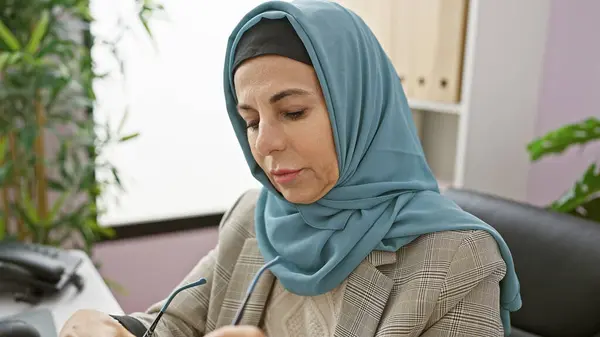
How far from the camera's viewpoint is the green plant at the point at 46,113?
1.61 m

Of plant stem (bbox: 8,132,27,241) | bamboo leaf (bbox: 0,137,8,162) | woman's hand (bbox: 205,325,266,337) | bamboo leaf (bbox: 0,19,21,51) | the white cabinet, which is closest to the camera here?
woman's hand (bbox: 205,325,266,337)

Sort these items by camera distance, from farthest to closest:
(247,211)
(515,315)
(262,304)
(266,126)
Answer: (515,315)
(247,211)
(262,304)
(266,126)

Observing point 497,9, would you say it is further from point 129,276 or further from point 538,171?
point 129,276

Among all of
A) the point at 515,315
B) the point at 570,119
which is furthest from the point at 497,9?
the point at 515,315

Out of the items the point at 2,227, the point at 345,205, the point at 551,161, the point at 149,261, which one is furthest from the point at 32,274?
the point at 551,161

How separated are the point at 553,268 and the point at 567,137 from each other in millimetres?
724

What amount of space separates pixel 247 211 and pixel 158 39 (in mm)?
1288

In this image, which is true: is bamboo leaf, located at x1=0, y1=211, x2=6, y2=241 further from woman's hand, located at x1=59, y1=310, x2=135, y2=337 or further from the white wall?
woman's hand, located at x1=59, y1=310, x2=135, y2=337

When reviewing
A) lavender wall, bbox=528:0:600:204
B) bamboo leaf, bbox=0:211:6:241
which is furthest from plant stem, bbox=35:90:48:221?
lavender wall, bbox=528:0:600:204

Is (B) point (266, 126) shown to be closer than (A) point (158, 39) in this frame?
Yes

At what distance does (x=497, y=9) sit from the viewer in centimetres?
212

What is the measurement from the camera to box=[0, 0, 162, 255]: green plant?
1.61m

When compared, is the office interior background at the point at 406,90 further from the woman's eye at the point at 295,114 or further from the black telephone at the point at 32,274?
the woman's eye at the point at 295,114

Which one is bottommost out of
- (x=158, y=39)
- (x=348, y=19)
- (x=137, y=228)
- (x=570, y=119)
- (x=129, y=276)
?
(x=129, y=276)
